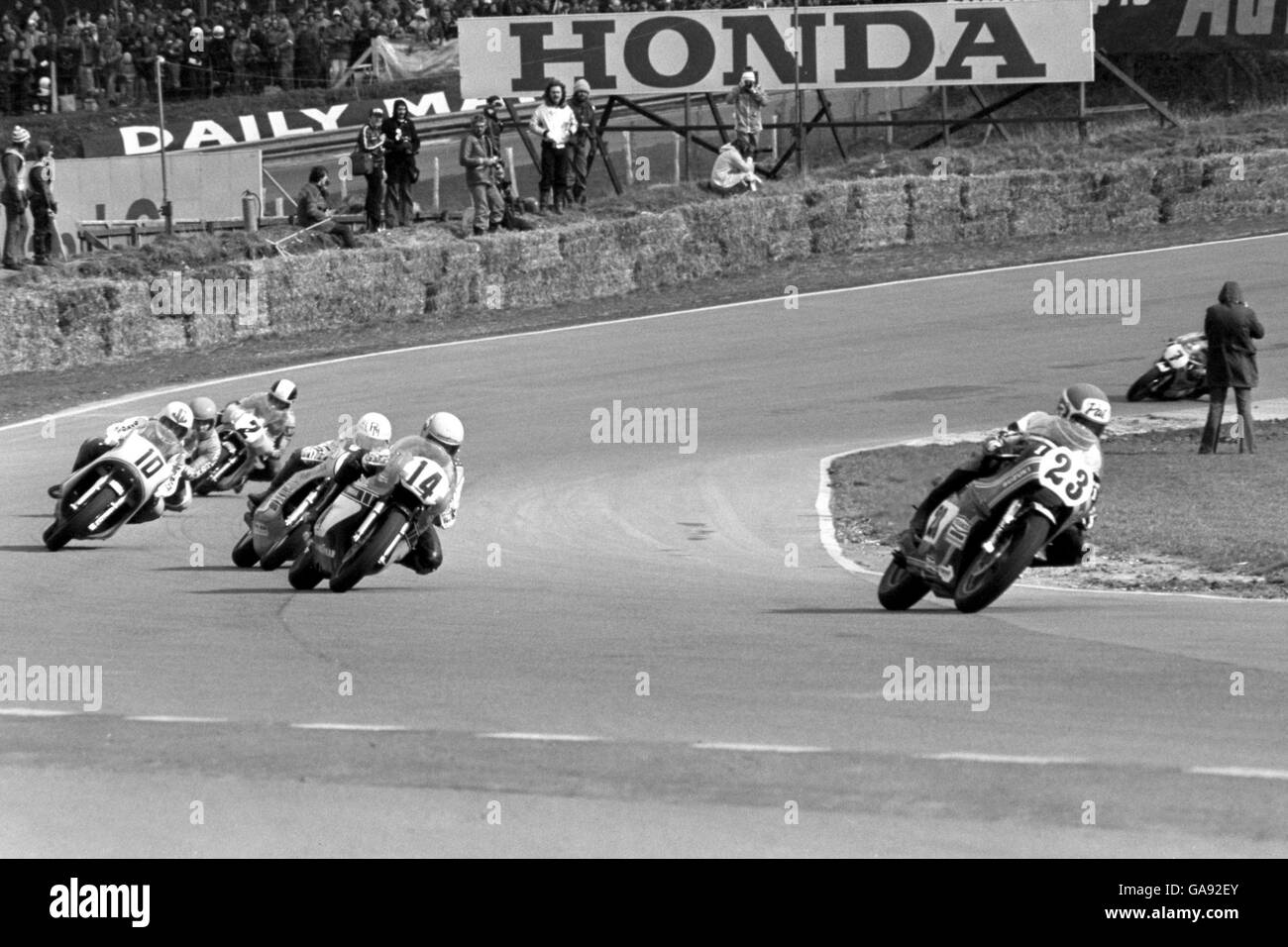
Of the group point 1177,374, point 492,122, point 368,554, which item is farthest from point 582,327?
point 368,554

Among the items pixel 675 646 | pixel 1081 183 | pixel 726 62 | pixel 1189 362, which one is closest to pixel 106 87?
pixel 726 62

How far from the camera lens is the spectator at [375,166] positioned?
21.4 meters

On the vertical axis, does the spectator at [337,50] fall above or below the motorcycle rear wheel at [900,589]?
above

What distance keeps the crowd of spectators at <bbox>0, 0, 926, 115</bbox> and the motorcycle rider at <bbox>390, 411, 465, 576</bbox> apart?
70.5ft

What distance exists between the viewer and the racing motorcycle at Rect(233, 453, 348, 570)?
35.2 feet

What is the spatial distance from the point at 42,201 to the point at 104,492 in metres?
9.12

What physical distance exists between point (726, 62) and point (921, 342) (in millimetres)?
6709

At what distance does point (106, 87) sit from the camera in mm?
31562

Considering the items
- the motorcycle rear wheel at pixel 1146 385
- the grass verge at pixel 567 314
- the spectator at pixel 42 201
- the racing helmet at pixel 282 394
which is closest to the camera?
the racing helmet at pixel 282 394

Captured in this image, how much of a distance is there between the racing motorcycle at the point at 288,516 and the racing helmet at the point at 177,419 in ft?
5.69

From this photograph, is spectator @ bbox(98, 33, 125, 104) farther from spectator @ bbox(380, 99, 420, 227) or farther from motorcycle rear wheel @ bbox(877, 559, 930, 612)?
motorcycle rear wheel @ bbox(877, 559, 930, 612)

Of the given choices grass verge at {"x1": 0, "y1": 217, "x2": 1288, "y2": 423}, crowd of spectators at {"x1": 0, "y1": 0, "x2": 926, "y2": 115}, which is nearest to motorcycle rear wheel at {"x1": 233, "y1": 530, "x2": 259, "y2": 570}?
grass verge at {"x1": 0, "y1": 217, "x2": 1288, "y2": 423}

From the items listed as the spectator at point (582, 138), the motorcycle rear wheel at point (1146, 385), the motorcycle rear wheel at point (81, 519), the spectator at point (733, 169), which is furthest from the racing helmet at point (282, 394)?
→ the spectator at point (733, 169)

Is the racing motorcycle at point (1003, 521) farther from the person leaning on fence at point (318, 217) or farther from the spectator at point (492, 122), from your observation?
the person leaning on fence at point (318, 217)
